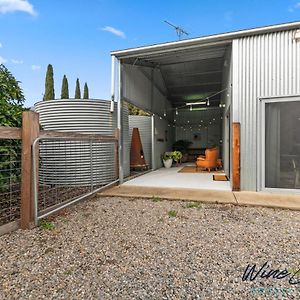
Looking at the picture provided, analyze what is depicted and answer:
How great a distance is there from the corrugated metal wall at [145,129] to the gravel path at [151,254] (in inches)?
219

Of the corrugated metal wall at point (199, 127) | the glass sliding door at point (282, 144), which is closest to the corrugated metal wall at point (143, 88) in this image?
the glass sliding door at point (282, 144)

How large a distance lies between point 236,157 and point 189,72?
6.30 meters

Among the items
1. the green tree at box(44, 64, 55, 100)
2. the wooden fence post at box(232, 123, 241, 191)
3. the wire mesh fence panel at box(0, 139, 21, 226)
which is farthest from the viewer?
the green tree at box(44, 64, 55, 100)

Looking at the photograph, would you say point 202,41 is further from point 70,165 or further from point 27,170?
point 27,170

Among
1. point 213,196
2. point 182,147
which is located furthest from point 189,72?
point 213,196

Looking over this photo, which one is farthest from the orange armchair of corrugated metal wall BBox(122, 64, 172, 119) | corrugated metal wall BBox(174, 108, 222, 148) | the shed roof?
corrugated metal wall BBox(174, 108, 222, 148)

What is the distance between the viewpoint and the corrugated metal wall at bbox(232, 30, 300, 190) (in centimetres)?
452

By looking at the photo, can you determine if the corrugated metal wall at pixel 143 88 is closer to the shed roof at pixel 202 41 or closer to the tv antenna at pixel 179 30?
the shed roof at pixel 202 41

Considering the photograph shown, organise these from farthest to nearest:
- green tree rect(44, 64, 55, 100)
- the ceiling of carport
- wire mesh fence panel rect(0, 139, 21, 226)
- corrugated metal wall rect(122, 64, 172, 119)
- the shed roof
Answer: green tree rect(44, 64, 55, 100)
the ceiling of carport
corrugated metal wall rect(122, 64, 172, 119)
the shed roof
wire mesh fence panel rect(0, 139, 21, 226)

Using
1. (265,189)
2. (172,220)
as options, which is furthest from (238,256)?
(265,189)

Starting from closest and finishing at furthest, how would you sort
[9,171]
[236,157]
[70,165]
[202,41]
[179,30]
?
[9,171]
[236,157]
[202,41]
[70,165]
[179,30]

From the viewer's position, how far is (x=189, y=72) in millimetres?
9914

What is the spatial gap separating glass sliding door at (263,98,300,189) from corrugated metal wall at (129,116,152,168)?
513 centimetres

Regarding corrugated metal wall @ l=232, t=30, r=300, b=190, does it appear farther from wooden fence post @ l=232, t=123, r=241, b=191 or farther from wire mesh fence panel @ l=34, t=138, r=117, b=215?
wire mesh fence panel @ l=34, t=138, r=117, b=215
